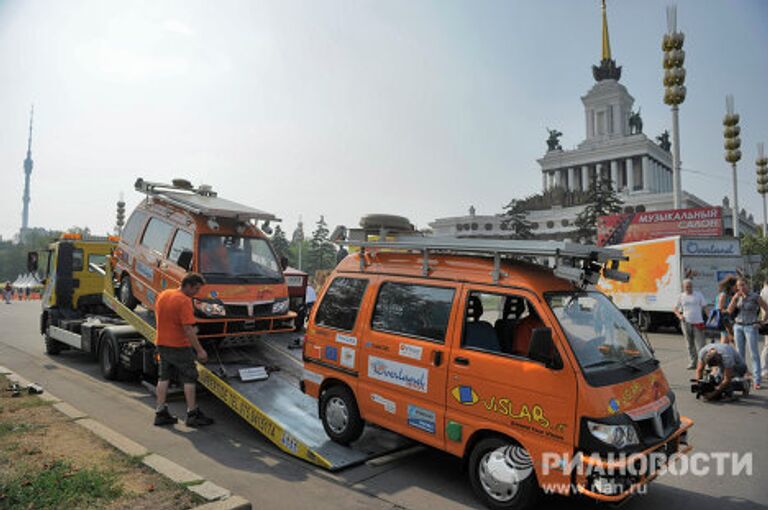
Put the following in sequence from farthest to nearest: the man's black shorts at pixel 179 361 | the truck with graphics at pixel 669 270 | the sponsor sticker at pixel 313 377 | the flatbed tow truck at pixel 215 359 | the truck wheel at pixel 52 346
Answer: the truck with graphics at pixel 669 270 → the truck wheel at pixel 52 346 → the man's black shorts at pixel 179 361 → the sponsor sticker at pixel 313 377 → the flatbed tow truck at pixel 215 359

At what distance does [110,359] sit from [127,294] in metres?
1.20

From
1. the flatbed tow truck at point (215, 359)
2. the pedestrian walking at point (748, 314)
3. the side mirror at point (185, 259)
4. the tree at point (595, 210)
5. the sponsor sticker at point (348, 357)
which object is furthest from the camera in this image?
the tree at point (595, 210)

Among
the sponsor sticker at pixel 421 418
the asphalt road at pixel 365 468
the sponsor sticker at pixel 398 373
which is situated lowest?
the asphalt road at pixel 365 468

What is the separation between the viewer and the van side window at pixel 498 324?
4.78 metres

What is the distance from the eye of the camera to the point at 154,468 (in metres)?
4.83

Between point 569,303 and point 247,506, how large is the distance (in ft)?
10.5

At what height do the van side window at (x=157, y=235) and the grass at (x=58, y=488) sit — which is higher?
the van side window at (x=157, y=235)

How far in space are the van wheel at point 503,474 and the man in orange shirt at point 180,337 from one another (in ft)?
11.9

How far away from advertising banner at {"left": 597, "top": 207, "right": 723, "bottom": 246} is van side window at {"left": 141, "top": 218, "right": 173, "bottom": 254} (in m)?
29.4

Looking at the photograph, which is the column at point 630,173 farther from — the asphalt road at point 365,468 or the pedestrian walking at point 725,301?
the asphalt road at point 365,468

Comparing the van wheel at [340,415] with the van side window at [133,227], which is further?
the van side window at [133,227]

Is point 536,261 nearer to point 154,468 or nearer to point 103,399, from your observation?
point 154,468

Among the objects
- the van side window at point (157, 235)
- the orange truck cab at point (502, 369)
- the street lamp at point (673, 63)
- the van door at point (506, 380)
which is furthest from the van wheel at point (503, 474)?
the street lamp at point (673, 63)

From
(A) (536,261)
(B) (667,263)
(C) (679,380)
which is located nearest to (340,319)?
(A) (536,261)
